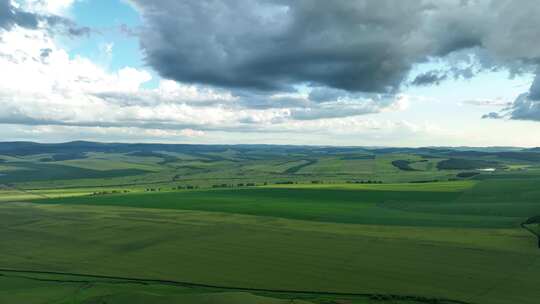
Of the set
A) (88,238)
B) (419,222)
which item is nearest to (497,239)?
(419,222)

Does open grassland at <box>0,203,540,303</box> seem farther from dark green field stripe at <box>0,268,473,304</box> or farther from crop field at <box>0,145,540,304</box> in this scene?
dark green field stripe at <box>0,268,473,304</box>

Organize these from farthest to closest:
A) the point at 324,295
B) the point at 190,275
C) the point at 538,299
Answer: the point at 190,275, the point at 324,295, the point at 538,299

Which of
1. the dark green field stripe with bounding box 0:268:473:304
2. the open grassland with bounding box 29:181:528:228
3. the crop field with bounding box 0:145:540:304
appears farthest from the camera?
the open grassland with bounding box 29:181:528:228

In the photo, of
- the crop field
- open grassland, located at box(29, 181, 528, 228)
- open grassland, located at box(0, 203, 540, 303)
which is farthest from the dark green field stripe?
open grassland, located at box(29, 181, 528, 228)

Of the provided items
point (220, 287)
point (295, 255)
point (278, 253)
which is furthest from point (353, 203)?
point (220, 287)

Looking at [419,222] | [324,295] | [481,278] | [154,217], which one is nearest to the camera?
[324,295]

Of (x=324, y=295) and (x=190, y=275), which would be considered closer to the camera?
(x=324, y=295)

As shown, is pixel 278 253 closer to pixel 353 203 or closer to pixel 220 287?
pixel 220 287

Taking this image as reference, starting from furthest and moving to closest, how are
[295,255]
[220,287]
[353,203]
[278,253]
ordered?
[353,203], [278,253], [295,255], [220,287]

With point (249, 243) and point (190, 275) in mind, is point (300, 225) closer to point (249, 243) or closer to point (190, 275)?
point (249, 243)

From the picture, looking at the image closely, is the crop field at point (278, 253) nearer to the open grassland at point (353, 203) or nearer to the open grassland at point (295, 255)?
the open grassland at point (295, 255)

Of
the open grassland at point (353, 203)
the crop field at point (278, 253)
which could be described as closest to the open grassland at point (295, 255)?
the crop field at point (278, 253)
